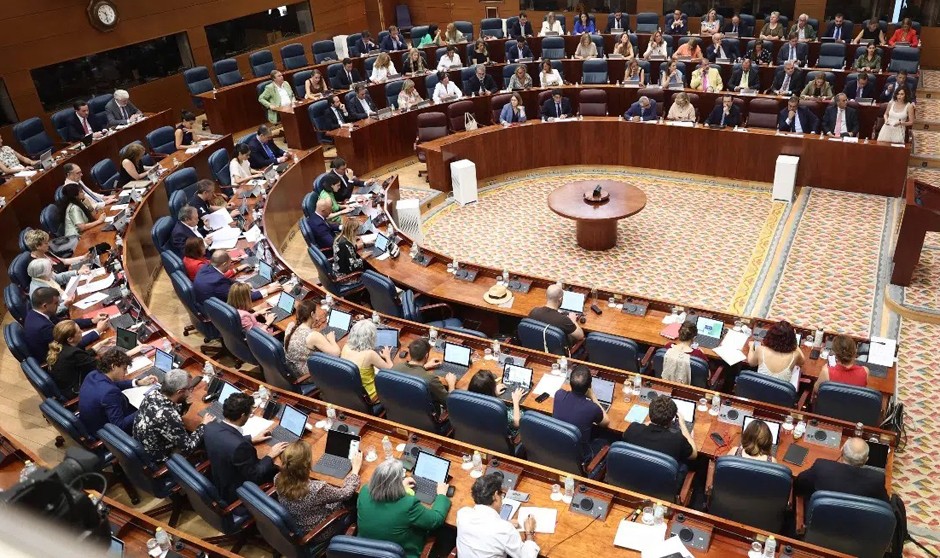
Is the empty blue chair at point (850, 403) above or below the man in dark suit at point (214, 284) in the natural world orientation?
below

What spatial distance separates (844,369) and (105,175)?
9940 millimetres

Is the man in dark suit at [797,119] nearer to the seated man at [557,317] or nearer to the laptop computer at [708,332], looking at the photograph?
the laptop computer at [708,332]

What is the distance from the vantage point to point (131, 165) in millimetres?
10695

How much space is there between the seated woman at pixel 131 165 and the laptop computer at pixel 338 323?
5295 millimetres

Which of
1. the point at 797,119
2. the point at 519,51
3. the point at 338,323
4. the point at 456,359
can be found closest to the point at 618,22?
the point at 519,51

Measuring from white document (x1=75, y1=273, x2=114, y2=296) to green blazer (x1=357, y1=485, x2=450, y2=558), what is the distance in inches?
187

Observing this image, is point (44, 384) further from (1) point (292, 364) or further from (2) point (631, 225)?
(2) point (631, 225)

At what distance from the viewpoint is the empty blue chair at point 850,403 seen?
18.0ft

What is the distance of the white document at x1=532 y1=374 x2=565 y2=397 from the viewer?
6.12 meters

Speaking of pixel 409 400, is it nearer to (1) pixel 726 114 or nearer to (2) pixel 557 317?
(2) pixel 557 317

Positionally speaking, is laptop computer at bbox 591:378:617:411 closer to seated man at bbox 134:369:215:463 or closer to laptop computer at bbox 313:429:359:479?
laptop computer at bbox 313:429:359:479

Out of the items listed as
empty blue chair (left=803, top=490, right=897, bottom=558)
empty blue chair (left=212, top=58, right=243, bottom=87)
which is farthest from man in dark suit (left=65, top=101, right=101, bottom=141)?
empty blue chair (left=803, top=490, right=897, bottom=558)

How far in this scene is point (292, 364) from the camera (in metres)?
6.65

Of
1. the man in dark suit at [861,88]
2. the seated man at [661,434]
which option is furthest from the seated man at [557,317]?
the man in dark suit at [861,88]
